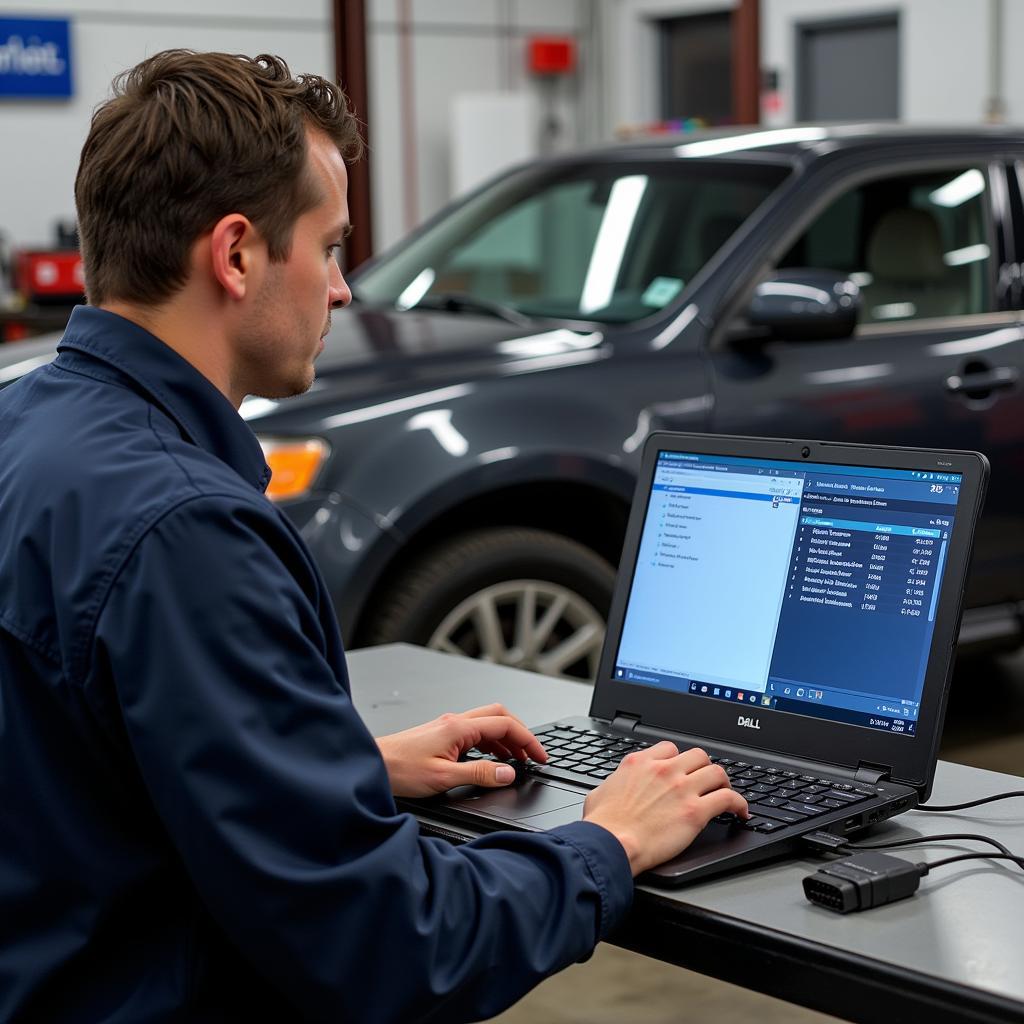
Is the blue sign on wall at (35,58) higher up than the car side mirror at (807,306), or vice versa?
the blue sign on wall at (35,58)

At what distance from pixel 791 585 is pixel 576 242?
2714mm

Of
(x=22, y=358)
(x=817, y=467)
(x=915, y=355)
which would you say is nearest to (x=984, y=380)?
(x=915, y=355)

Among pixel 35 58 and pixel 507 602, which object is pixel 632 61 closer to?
pixel 35 58

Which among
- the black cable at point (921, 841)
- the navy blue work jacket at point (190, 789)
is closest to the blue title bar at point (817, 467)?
the black cable at point (921, 841)

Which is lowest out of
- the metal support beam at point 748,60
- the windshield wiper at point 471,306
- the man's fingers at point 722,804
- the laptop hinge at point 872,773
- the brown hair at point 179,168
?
the laptop hinge at point 872,773

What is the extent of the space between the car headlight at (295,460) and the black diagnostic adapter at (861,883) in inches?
84.7

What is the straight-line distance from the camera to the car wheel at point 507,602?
3504 millimetres

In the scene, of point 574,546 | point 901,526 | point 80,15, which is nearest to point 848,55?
point 80,15

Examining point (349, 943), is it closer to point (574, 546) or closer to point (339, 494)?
point (339, 494)

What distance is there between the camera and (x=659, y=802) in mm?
1441

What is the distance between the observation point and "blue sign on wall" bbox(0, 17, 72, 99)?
9.67m

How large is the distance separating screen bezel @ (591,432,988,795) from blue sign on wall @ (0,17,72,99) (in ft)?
28.6

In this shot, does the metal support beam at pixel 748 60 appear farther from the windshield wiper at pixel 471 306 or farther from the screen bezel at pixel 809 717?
the screen bezel at pixel 809 717

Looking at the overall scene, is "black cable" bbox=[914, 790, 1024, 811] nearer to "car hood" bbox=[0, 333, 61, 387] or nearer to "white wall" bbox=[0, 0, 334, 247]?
"car hood" bbox=[0, 333, 61, 387]
